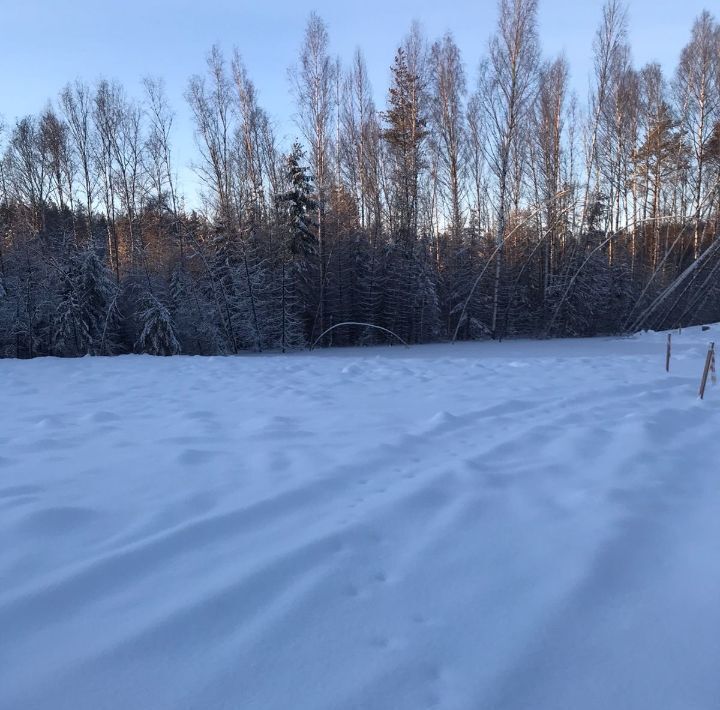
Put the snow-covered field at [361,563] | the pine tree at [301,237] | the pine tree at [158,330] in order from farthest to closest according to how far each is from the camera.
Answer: the pine tree at [301,237] → the pine tree at [158,330] → the snow-covered field at [361,563]

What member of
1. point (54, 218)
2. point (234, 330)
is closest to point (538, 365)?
point (234, 330)

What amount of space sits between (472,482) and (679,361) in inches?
239

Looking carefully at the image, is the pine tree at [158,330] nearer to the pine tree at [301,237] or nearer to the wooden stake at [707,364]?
the pine tree at [301,237]

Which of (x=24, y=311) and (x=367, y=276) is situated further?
(x=367, y=276)

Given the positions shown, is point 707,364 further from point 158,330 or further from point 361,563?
point 158,330

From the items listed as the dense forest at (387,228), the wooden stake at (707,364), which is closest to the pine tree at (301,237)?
the dense forest at (387,228)

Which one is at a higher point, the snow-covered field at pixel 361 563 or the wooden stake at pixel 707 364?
the wooden stake at pixel 707 364

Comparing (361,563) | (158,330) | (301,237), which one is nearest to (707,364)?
(361,563)

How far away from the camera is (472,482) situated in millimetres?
2326

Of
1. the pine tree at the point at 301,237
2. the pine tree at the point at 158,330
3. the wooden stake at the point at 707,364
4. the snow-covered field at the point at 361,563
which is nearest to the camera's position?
the snow-covered field at the point at 361,563

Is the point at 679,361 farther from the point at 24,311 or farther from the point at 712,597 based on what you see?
the point at 24,311

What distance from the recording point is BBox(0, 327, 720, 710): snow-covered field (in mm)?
1142

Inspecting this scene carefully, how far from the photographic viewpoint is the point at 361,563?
5.36ft

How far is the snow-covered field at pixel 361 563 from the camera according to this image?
44.9 inches
